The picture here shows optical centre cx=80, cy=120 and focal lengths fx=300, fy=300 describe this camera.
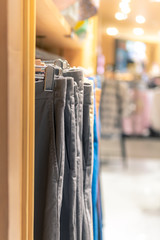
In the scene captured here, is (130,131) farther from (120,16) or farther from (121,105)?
(120,16)

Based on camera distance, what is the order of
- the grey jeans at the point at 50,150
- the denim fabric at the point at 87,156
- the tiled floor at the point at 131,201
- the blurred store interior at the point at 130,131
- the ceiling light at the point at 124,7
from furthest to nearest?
the tiled floor at the point at 131,201, the blurred store interior at the point at 130,131, the ceiling light at the point at 124,7, the denim fabric at the point at 87,156, the grey jeans at the point at 50,150

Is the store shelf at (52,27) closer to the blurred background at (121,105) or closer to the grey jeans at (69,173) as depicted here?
the blurred background at (121,105)

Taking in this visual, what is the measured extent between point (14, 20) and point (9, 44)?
0.05m

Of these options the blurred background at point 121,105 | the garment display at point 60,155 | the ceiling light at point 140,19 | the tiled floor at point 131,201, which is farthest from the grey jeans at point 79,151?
the tiled floor at point 131,201

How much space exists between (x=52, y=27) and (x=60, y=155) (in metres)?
0.68

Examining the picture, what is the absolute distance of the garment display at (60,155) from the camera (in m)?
0.68

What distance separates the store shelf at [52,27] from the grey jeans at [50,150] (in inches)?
10.5

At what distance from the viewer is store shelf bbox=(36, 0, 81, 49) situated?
88cm

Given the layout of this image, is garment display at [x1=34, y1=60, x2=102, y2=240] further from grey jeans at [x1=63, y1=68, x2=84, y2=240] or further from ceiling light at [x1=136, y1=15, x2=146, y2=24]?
ceiling light at [x1=136, y1=15, x2=146, y2=24]

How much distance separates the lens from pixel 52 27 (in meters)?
1.18

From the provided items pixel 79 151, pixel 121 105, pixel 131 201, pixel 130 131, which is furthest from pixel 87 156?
pixel 130 131

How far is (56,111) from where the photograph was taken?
2.23ft

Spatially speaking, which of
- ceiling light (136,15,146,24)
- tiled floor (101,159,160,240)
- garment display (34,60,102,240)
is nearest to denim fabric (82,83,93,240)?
garment display (34,60,102,240)
